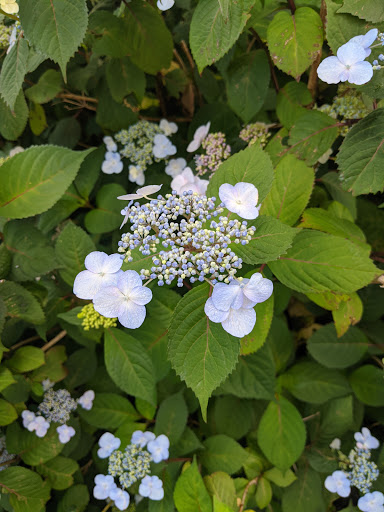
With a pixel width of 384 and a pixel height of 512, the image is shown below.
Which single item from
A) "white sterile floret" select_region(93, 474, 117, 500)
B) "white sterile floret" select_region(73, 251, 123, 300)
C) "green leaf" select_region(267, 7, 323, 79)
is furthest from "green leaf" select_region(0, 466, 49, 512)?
"green leaf" select_region(267, 7, 323, 79)

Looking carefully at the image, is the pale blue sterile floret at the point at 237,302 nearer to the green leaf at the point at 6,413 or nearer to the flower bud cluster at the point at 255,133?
the flower bud cluster at the point at 255,133

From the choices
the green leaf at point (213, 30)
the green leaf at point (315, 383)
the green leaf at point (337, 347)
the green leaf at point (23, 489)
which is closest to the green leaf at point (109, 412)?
the green leaf at point (23, 489)

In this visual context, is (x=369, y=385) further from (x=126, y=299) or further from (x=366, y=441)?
(x=126, y=299)

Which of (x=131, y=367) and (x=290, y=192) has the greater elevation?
(x=290, y=192)

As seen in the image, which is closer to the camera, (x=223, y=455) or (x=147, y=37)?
(x=147, y=37)

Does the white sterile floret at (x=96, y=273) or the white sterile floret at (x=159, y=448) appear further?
the white sterile floret at (x=159, y=448)

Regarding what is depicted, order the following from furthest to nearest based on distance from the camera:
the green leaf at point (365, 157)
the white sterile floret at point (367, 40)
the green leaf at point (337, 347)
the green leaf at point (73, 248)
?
the green leaf at point (337, 347) → the green leaf at point (73, 248) → the green leaf at point (365, 157) → the white sterile floret at point (367, 40)

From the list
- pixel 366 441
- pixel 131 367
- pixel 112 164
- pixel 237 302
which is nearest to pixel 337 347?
pixel 366 441

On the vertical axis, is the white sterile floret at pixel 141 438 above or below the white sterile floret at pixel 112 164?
below
